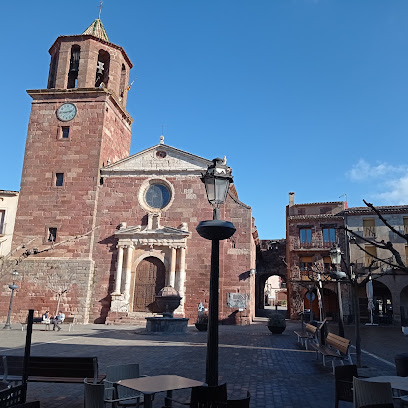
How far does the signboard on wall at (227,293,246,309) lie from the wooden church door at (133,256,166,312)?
3.81 meters

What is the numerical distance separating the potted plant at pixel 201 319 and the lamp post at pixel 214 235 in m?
13.5

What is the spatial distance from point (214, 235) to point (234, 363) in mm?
5556

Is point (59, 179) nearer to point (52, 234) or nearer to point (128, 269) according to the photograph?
point (52, 234)

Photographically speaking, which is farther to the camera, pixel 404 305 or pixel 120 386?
pixel 404 305

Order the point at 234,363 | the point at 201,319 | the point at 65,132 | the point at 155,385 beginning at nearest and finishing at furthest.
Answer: the point at 155,385
the point at 234,363
the point at 201,319
the point at 65,132

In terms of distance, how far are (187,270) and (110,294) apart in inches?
176

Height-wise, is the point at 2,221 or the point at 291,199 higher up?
the point at 291,199

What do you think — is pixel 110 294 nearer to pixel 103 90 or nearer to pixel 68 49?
pixel 103 90

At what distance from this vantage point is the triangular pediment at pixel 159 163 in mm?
23969

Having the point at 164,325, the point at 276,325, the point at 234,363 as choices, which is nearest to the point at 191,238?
the point at 164,325

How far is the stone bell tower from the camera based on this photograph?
2308 cm

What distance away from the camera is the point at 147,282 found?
74.5 ft

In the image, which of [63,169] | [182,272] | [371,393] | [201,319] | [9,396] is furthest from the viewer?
[63,169]

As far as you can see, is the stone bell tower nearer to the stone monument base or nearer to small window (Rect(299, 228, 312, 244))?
the stone monument base
